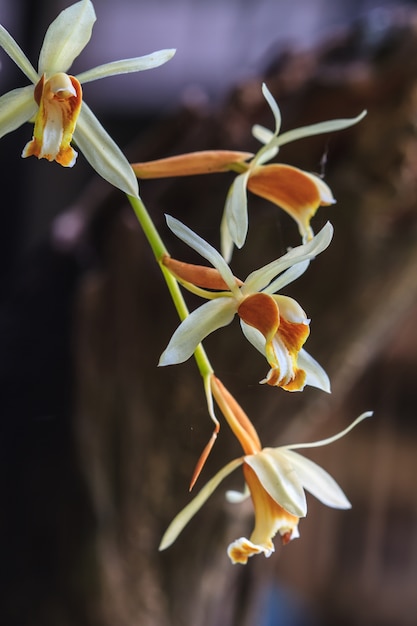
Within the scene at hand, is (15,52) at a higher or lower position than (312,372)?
higher

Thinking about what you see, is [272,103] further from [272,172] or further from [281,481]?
[281,481]

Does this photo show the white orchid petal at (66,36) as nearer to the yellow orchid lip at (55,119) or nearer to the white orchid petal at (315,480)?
the yellow orchid lip at (55,119)

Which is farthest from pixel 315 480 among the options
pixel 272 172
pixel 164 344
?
pixel 164 344

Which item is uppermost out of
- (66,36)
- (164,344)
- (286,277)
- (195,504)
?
(66,36)

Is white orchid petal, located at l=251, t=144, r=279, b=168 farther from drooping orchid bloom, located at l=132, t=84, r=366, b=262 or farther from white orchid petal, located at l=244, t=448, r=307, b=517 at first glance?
white orchid petal, located at l=244, t=448, r=307, b=517

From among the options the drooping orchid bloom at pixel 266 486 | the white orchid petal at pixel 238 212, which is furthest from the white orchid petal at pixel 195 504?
the white orchid petal at pixel 238 212

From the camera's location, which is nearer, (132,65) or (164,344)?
(132,65)

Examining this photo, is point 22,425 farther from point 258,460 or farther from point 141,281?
point 258,460
